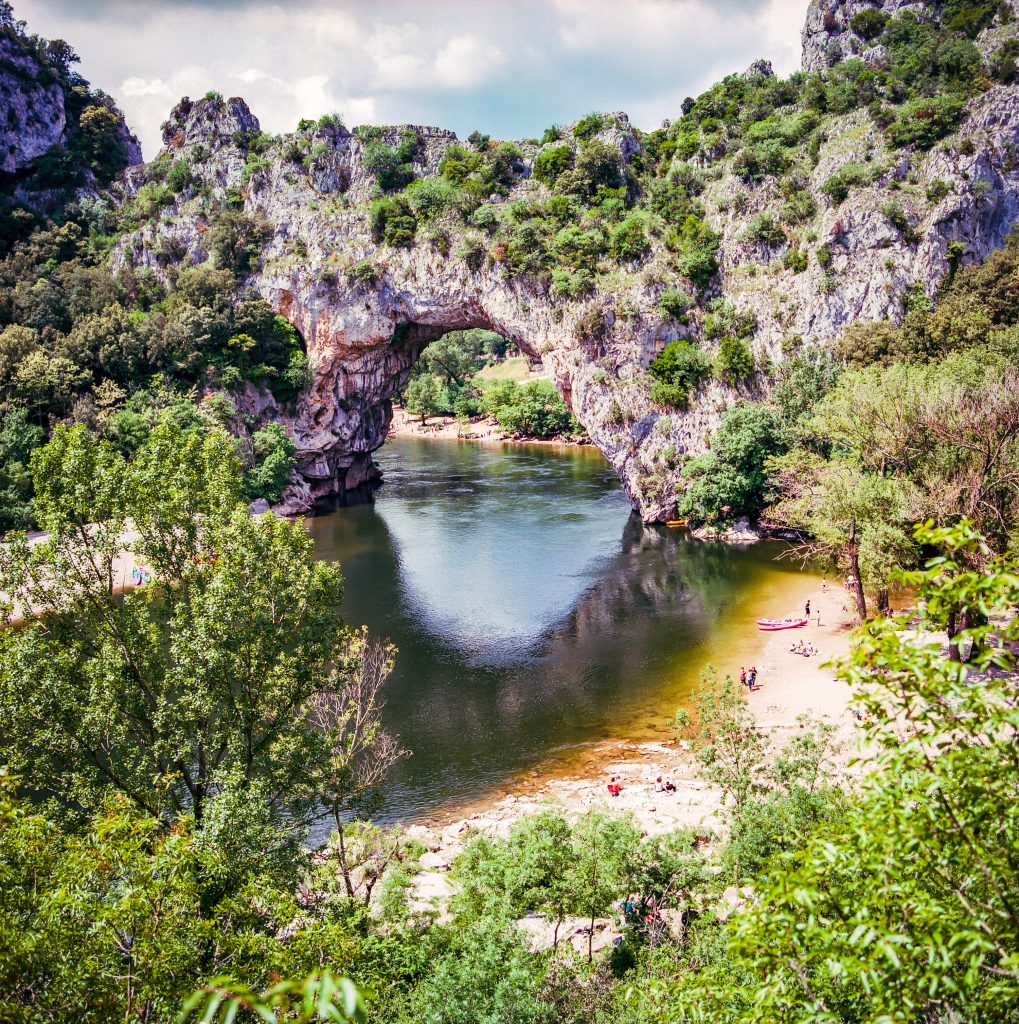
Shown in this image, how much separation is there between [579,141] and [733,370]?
28090mm

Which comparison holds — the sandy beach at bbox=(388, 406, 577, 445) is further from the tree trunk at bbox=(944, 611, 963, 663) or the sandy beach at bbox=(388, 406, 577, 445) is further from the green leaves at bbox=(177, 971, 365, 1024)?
the green leaves at bbox=(177, 971, 365, 1024)

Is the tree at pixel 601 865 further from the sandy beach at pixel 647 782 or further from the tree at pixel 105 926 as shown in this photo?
the tree at pixel 105 926

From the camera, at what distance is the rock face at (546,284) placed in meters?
47.8

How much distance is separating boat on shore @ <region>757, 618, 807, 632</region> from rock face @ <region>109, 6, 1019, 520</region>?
21.0 m

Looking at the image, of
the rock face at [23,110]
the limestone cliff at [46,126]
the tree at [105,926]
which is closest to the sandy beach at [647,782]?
the tree at [105,926]

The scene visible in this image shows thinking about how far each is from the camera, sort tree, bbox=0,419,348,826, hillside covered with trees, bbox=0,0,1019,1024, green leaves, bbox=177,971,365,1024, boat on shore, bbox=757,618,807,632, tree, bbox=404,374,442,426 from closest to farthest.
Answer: green leaves, bbox=177,971,365,1024 → hillside covered with trees, bbox=0,0,1019,1024 → tree, bbox=0,419,348,826 → boat on shore, bbox=757,618,807,632 → tree, bbox=404,374,442,426

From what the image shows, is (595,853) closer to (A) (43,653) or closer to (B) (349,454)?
(A) (43,653)

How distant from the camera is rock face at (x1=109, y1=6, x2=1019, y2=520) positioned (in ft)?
157

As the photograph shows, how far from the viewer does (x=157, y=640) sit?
15.1 m

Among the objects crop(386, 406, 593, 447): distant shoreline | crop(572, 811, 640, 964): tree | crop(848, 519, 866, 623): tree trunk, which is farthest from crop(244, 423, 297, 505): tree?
crop(572, 811, 640, 964): tree

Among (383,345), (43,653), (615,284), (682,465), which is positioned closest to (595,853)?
(43,653)

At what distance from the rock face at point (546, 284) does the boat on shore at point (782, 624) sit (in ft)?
68.9

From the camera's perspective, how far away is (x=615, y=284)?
55.1 metres

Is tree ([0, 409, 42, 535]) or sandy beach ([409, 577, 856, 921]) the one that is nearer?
sandy beach ([409, 577, 856, 921])
